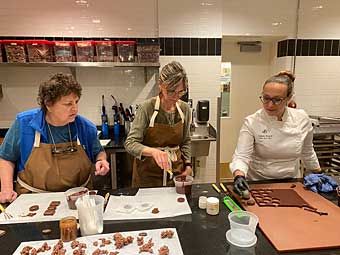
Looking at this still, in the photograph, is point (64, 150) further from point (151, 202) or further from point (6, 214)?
point (151, 202)

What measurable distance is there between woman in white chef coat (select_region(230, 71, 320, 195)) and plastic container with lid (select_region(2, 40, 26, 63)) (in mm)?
2511

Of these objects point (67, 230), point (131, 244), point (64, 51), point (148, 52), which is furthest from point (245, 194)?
point (64, 51)

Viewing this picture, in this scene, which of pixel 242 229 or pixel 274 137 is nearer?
pixel 242 229

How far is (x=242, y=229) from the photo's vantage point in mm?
1166

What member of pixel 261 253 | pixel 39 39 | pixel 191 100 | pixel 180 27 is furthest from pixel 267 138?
pixel 39 39

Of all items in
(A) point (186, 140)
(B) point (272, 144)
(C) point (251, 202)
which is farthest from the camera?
(A) point (186, 140)

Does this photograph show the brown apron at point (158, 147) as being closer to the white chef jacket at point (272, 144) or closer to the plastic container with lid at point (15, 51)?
the white chef jacket at point (272, 144)

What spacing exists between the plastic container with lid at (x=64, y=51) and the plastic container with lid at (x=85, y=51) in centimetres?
7

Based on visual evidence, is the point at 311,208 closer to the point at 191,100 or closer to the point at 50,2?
the point at 191,100

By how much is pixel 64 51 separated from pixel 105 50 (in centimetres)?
44

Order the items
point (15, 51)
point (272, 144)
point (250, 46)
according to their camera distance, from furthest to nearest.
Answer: point (250, 46) → point (15, 51) → point (272, 144)

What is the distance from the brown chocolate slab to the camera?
3.62 ft

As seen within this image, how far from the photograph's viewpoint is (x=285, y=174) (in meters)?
1.82

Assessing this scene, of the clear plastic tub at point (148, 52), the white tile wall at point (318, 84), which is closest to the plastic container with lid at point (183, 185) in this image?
the clear plastic tub at point (148, 52)
